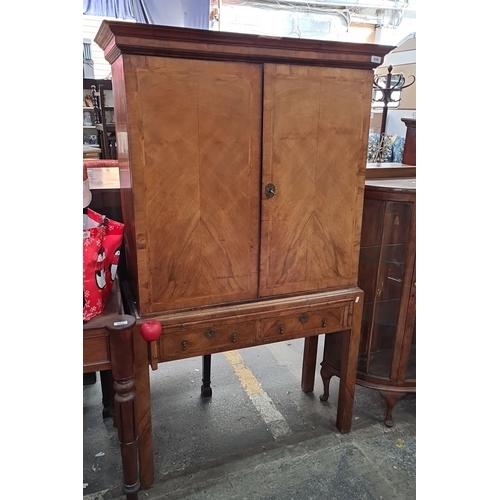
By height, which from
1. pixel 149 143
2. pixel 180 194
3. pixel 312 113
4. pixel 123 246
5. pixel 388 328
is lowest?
pixel 388 328

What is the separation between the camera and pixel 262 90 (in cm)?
137

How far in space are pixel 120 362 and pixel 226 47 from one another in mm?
1040

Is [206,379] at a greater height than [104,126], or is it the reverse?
[104,126]

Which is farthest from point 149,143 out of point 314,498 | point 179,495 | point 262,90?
point 314,498

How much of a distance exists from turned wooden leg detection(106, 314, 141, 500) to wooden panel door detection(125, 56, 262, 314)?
0.43ft

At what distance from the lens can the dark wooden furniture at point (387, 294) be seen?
1.78 m

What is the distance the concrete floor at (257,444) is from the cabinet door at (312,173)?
734 millimetres

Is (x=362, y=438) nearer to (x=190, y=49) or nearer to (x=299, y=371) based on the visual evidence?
(x=299, y=371)

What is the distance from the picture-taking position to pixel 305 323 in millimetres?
1680

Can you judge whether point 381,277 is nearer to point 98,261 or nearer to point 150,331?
point 150,331

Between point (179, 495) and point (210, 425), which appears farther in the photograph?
point (210, 425)

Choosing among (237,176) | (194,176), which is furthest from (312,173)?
(194,176)

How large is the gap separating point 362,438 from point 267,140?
1377 mm

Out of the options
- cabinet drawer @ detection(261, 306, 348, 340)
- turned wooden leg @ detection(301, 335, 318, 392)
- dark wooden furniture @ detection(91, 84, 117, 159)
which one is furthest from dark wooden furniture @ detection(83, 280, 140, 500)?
dark wooden furniture @ detection(91, 84, 117, 159)
